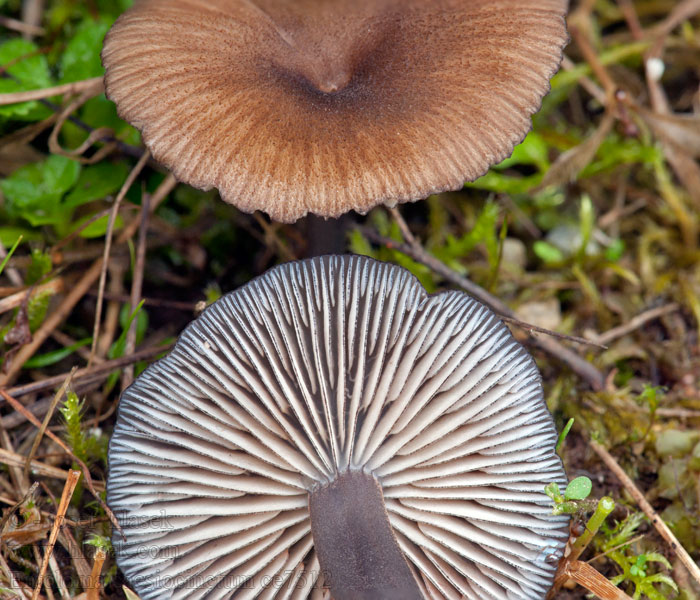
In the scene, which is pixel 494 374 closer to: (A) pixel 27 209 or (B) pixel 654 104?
(A) pixel 27 209

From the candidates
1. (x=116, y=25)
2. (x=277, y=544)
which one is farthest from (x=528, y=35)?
(x=277, y=544)

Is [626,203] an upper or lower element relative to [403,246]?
lower

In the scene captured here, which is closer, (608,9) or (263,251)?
(263,251)

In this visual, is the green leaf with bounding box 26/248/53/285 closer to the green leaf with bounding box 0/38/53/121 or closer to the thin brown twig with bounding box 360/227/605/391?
the green leaf with bounding box 0/38/53/121

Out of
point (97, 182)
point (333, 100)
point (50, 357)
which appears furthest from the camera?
point (97, 182)

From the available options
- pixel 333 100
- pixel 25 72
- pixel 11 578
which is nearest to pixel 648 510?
pixel 333 100

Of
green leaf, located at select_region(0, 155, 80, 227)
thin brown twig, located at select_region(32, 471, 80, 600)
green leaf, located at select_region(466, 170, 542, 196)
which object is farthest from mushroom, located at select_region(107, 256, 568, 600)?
green leaf, located at select_region(466, 170, 542, 196)

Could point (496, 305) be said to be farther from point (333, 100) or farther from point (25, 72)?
point (25, 72)
